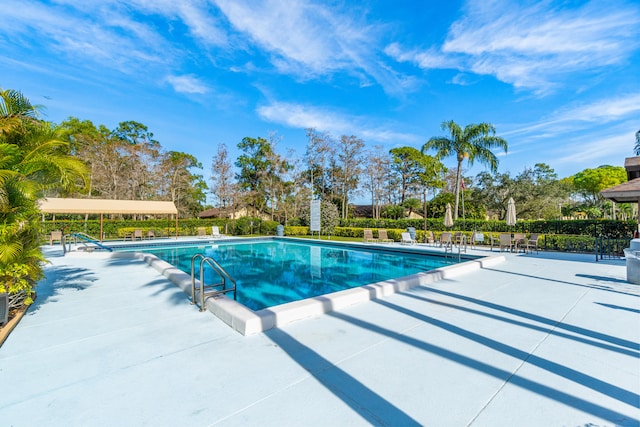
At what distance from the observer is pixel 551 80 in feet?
47.6

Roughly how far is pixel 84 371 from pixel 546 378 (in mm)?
4171

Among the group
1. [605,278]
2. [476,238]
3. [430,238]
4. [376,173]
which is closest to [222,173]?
[376,173]

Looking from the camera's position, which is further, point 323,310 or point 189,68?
point 189,68

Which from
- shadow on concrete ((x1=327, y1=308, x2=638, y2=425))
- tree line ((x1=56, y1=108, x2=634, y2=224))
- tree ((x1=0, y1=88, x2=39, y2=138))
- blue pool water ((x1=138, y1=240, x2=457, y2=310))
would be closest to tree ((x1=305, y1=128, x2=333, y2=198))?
tree line ((x1=56, y1=108, x2=634, y2=224))

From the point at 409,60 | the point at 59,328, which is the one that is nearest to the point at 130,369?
the point at 59,328

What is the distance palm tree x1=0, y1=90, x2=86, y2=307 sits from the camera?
3.67 m

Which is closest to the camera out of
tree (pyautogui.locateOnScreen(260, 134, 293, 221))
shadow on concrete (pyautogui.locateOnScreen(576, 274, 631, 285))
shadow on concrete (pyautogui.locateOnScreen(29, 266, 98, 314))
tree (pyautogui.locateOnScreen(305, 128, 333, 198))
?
shadow on concrete (pyautogui.locateOnScreen(29, 266, 98, 314))

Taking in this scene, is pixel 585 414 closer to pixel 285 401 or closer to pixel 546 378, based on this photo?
pixel 546 378

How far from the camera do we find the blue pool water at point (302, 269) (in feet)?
23.9

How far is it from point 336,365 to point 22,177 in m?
4.94

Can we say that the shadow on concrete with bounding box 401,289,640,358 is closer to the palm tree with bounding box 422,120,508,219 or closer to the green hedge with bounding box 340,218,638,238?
the green hedge with bounding box 340,218,638,238

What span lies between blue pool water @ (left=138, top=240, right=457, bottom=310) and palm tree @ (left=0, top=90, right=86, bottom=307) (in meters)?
3.62

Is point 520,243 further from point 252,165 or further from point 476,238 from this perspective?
point 252,165

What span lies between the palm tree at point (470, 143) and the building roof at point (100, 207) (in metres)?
19.7
